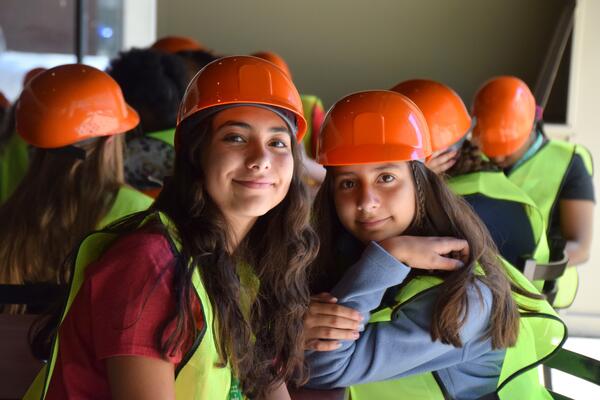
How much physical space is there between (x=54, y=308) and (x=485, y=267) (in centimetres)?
104

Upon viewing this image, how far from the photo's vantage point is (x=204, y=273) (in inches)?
62.5

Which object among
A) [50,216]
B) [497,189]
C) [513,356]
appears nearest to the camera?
[513,356]

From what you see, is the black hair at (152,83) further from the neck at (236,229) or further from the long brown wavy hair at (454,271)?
the neck at (236,229)

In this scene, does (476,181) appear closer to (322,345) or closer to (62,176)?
(322,345)

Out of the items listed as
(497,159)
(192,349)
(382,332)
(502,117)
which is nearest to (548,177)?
(497,159)

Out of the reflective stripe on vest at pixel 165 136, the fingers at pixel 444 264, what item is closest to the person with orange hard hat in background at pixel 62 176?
the reflective stripe on vest at pixel 165 136

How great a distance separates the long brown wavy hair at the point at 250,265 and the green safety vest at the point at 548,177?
1.95m

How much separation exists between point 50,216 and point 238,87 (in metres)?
1.19

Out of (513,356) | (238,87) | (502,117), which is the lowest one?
(513,356)

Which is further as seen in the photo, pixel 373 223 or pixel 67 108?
pixel 67 108

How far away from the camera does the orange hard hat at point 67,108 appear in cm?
268

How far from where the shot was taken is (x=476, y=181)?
274 centimetres

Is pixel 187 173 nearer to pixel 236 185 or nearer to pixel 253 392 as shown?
pixel 236 185

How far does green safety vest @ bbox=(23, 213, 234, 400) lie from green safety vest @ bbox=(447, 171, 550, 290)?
4.50 feet
